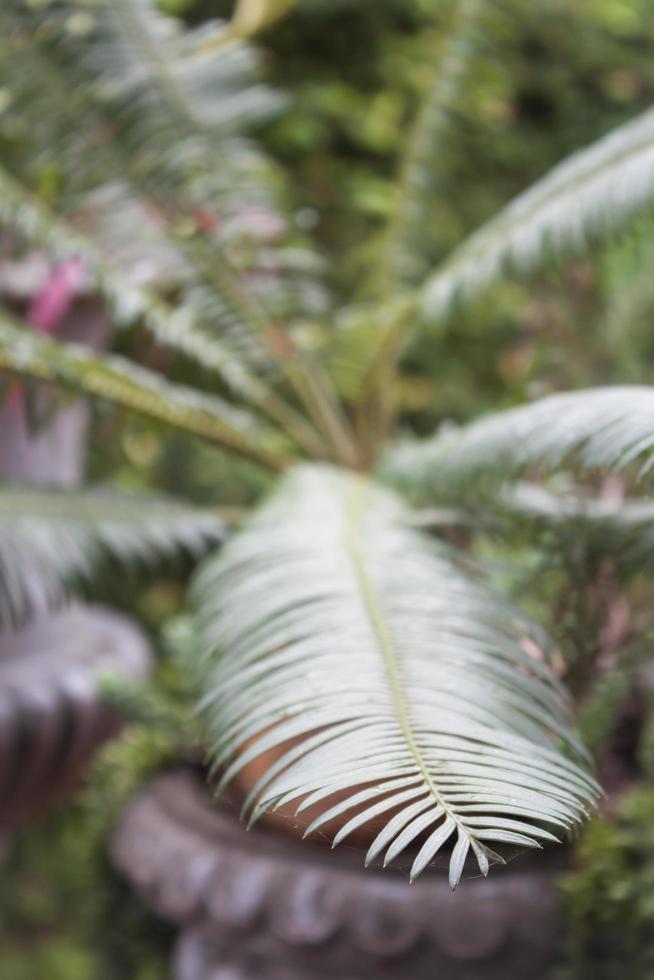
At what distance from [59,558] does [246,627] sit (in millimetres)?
364

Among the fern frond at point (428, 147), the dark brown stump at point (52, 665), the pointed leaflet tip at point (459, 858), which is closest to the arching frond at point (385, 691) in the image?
the pointed leaflet tip at point (459, 858)

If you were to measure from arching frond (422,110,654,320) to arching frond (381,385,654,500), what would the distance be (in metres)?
0.32

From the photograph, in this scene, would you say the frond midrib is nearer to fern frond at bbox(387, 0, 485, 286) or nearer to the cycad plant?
the cycad plant

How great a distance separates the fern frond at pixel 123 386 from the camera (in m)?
1.15

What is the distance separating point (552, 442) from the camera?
77 centimetres

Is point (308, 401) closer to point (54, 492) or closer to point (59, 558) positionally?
point (54, 492)

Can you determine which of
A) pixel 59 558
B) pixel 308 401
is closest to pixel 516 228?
pixel 308 401

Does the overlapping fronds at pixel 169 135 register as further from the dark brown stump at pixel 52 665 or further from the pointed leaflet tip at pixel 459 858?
the pointed leaflet tip at pixel 459 858

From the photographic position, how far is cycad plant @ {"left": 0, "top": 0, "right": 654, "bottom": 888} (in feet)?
1.78

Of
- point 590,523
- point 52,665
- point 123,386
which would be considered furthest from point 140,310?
point 590,523

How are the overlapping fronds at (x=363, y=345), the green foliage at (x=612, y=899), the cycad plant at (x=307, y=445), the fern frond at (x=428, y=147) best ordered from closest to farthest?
1. the cycad plant at (x=307, y=445)
2. the green foliage at (x=612, y=899)
3. the overlapping fronds at (x=363, y=345)
4. the fern frond at (x=428, y=147)

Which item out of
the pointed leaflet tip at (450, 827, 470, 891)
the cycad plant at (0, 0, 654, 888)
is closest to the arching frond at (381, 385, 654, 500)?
the cycad plant at (0, 0, 654, 888)

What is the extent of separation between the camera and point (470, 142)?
2.95m

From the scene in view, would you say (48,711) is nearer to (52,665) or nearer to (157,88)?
(52,665)
